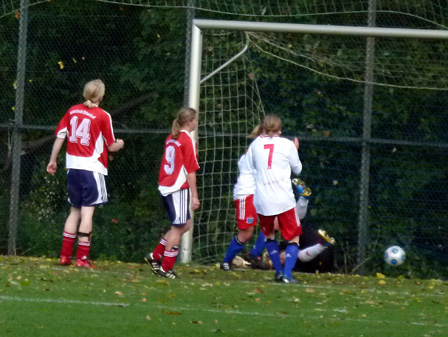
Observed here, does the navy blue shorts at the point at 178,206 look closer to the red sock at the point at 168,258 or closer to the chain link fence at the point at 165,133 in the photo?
the red sock at the point at 168,258

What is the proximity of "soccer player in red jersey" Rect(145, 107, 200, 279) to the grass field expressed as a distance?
0.25 m

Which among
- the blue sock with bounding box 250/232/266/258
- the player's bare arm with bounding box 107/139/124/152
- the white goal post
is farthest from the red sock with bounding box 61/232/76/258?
the blue sock with bounding box 250/232/266/258

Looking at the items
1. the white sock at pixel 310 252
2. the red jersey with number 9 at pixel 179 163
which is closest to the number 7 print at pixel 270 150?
the red jersey with number 9 at pixel 179 163

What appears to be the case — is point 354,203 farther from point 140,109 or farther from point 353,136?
point 140,109

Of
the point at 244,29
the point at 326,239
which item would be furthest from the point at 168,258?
the point at 244,29

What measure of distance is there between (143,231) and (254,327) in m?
6.34

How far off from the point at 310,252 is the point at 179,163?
251 centimetres

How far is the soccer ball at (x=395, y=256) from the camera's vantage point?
1138 cm

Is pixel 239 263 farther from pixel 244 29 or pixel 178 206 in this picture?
pixel 244 29

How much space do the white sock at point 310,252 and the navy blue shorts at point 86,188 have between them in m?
2.55

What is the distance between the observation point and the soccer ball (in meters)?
11.4

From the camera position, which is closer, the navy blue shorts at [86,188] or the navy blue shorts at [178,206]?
the navy blue shorts at [178,206]

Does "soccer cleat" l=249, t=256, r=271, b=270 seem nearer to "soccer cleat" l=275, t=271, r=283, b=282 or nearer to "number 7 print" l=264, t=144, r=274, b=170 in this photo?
"soccer cleat" l=275, t=271, r=283, b=282

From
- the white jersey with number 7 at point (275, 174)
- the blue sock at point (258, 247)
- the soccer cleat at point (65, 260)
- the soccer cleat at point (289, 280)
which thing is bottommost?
the soccer cleat at point (289, 280)
